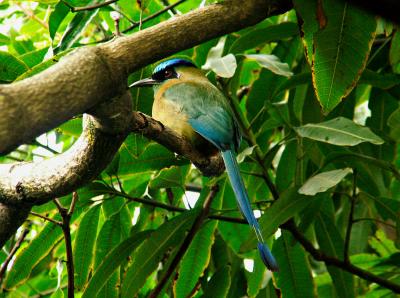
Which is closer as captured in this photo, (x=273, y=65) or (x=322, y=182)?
(x=322, y=182)

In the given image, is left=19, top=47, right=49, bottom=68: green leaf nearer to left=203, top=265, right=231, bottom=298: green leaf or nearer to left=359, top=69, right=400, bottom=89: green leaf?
left=203, top=265, right=231, bottom=298: green leaf

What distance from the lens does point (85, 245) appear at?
2.62 meters

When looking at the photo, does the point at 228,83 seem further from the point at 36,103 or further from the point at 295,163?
the point at 36,103

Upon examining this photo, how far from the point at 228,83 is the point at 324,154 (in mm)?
474

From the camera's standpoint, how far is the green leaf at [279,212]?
7.64 ft

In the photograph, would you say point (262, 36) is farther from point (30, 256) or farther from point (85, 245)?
point (30, 256)

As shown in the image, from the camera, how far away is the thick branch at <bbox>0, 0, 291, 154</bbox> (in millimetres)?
959

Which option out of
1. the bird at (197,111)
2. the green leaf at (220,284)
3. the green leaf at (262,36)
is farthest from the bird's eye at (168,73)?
the green leaf at (220,284)

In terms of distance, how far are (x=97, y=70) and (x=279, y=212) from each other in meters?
1.29

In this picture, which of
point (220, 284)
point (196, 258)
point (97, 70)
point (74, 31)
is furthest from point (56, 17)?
point (97, 70)

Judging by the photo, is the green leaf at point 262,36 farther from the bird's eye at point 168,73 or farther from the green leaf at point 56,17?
the green leaf at point 56,17

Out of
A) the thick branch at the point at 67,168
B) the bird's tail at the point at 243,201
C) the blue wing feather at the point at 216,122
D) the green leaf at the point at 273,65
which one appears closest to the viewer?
the thick branch at the point at 67,168

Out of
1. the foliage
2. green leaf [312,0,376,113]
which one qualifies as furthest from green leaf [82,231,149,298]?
green leaf [312,0,376,113]

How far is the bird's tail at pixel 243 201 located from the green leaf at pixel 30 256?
2.26 ft
